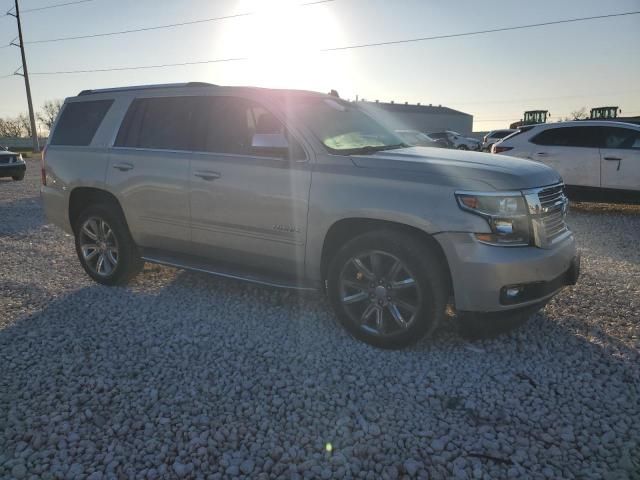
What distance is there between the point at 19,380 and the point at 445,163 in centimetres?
325

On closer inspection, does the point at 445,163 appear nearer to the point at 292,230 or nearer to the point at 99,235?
the point at 292,230

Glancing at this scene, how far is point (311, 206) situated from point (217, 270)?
44.8 inches

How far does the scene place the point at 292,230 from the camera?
3.74 metres

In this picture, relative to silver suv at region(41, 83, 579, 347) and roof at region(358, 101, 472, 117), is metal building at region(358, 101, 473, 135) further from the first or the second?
silver suv at region(41, 83, 579, 347)

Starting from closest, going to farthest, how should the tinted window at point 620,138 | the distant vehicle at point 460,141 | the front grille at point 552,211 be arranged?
the front grille at point 552,211 → the tinted window at point 620,138 → the distant vehicle at point 460,141

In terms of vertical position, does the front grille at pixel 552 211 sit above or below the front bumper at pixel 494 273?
above

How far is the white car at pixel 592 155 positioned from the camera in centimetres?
866

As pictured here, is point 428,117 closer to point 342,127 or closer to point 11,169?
point 11,169

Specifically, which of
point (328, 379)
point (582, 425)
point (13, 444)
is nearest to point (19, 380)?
point (13, 444)

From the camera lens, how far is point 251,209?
390 cm

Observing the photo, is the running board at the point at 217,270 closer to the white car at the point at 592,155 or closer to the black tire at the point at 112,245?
the black tire at the point at 112,245

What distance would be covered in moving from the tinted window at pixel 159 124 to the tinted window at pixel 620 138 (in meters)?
8.05

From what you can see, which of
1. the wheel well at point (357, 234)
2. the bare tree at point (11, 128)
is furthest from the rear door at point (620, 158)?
the bare tree at point (11, 128)

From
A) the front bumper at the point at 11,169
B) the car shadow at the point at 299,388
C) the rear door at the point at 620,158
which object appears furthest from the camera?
the front bumper at the point at 11,169
